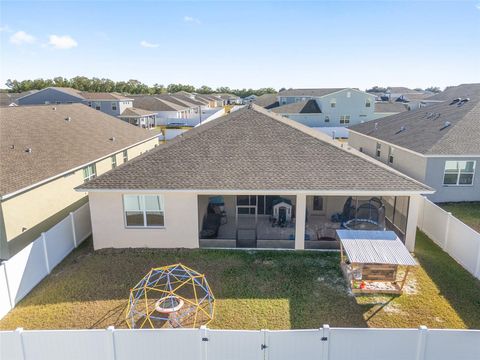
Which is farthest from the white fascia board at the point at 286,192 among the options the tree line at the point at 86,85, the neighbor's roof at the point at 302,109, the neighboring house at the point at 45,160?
the tree line at the point at 86,85

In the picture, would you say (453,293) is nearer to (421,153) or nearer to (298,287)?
(298,287)

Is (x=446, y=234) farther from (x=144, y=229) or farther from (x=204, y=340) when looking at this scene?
(x=144, y=229)

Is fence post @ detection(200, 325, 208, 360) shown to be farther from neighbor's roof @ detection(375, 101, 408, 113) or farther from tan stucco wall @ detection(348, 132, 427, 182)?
neighbor's roof @ detection(375, 101, 408, 113)

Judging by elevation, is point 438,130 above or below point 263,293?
above

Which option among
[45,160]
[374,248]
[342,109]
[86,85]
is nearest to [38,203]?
[45,160]

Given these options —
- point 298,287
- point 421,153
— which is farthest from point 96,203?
point 421,153

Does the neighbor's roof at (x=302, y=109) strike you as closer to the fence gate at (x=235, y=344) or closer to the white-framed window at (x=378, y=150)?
the white-framed window at (x=378, y=150)

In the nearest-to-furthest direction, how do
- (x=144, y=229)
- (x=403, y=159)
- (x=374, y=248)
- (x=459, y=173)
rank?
(x=374, y=248)
(x=144, y=229)
(x=459, y=173)
(x=403, y=159)
